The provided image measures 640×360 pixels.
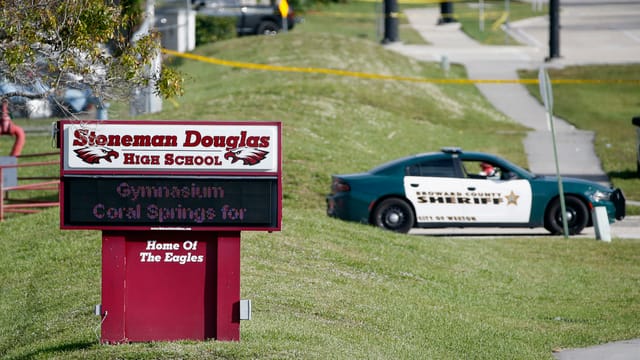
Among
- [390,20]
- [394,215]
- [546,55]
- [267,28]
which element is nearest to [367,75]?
[390,20]

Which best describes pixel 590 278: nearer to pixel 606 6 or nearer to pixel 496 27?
pixel 496 27

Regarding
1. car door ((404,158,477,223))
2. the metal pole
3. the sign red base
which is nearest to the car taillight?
car door ((404,158,477,223))

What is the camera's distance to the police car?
19.9 meters

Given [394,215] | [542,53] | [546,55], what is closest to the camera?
[394,215]

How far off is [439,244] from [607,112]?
2096 cm

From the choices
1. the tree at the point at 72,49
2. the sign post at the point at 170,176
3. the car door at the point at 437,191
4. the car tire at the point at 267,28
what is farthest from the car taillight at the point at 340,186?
the car tire at the point at 267,28

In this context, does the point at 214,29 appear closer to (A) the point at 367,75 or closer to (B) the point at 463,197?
(A) the point at 367,75

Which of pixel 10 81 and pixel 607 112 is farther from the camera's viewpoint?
pixel 607 112

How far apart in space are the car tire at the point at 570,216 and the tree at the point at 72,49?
34.8ft

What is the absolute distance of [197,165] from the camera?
1003cm

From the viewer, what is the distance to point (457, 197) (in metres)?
20.2

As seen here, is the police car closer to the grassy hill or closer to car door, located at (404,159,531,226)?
car door, located at (404,159,531,226)

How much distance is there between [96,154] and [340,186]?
33.7ft

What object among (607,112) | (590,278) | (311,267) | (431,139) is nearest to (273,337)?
(311,267)
